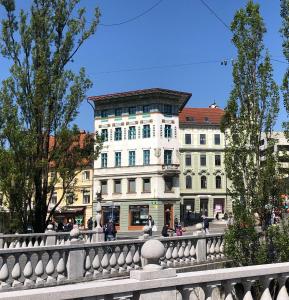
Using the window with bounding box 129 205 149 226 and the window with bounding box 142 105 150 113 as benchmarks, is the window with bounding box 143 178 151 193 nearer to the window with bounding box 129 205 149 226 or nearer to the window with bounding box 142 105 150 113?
the window with bounding box 129 205 149 226

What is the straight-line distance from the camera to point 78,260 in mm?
10156

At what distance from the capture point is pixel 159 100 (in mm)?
56812

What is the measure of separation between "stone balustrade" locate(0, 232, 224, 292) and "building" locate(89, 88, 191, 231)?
4179 centimetres

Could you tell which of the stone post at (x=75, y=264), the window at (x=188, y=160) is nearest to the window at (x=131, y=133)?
the window at (x=188, y=160)

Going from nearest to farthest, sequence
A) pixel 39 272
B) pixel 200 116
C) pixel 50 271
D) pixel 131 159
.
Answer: pixel 39 272
pixel 50 271
pixel 131 159
pixel 200 116

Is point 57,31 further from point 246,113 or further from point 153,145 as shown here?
point 153,145

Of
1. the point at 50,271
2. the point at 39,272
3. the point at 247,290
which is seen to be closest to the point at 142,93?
the point at 50,271

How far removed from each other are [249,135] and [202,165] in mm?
54137

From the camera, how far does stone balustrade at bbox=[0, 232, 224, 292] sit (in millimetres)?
9062

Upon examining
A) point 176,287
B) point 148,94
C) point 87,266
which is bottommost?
point 87,266

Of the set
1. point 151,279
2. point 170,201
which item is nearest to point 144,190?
point 170,201

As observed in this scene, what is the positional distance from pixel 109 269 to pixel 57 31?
37.6 ft

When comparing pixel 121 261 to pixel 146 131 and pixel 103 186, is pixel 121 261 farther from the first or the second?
pixel 103 186

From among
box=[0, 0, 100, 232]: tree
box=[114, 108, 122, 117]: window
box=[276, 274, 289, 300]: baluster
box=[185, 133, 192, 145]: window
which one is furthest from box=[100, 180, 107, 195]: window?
box=[276, 274, 289, 300]: baluster
